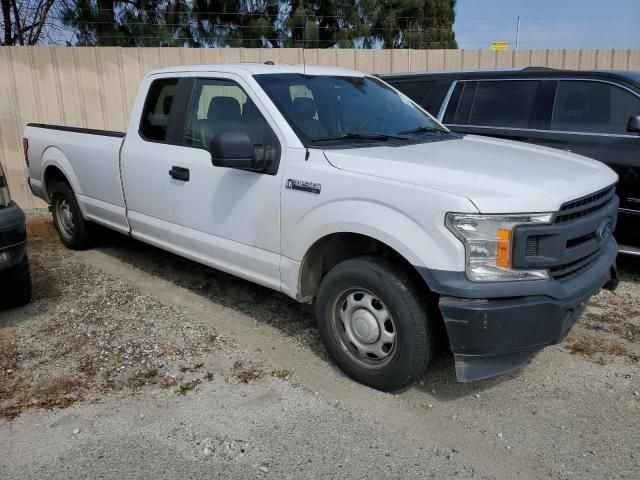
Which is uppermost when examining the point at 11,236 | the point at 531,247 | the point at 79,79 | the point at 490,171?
the point at 79,79

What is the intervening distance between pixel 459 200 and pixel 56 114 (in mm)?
7643

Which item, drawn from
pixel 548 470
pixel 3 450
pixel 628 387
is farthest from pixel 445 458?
pixel 3 450

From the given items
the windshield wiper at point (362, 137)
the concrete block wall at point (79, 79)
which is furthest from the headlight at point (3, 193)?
the concrete block wall at point (79, 79)

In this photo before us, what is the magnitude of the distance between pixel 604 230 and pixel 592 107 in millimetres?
2345

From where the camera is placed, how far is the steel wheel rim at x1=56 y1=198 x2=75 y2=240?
21.7 ft

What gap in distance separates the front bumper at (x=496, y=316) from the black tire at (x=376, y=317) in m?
0.21

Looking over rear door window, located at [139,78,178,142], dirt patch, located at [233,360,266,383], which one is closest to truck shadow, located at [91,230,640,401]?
dirt patch, located at [233,360,266,383]

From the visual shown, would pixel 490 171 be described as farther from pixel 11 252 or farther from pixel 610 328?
pixel 11 252

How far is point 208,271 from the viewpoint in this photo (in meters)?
5.97

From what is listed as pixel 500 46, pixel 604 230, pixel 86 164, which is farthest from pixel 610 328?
pixel 500 46

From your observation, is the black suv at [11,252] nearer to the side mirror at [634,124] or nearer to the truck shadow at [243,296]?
A: the truck shadow at [243,296]

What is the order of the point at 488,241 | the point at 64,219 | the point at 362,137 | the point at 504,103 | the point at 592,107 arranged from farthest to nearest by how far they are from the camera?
the point at 64,219 → the point at 504,103 → the point at 592,107 → the point at 362,137 → the point at 488,241

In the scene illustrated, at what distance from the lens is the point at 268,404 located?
11.5 ft

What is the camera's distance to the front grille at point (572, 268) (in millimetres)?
3200
